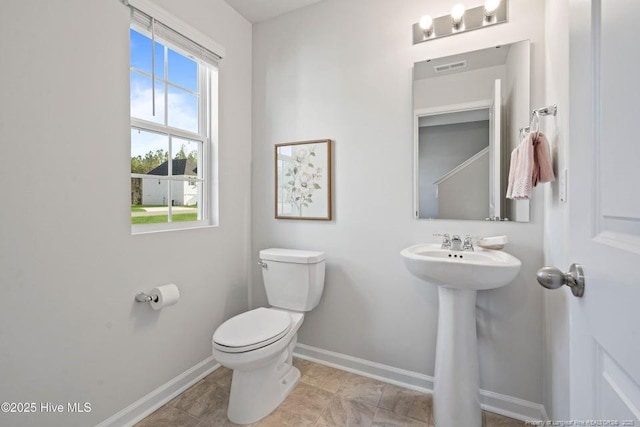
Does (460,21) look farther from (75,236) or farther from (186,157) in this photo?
(75,236)

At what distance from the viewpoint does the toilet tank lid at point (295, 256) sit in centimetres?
188

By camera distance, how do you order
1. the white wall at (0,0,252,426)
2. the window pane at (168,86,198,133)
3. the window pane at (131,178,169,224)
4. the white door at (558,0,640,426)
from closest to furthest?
the white door at (558,0,640,426)
the white wall at (0,0,252,426)
the window pane at (131,178,169,224)
the window pane at (168,86,198,133)

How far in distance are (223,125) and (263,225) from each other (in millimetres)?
808

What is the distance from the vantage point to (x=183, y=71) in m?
1.93

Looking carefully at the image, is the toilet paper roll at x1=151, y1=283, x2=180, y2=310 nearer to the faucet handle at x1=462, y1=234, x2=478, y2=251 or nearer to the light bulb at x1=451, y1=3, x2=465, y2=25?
the faucet handle at x1=462, y1=234, x2=478, y2=251

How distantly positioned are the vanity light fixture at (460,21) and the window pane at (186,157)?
63.1 inches

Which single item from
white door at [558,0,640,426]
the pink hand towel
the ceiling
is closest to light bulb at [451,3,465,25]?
the pink hand towel

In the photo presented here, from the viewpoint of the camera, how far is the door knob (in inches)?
23.3

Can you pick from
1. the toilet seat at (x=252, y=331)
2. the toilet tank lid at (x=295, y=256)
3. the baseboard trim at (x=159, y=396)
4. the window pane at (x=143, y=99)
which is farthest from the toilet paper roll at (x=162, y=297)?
the window pane at (x=143, y=99)

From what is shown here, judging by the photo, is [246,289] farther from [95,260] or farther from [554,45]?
[554,45]

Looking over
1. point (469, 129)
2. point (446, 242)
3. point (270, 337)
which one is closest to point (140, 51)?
point (270, 337)

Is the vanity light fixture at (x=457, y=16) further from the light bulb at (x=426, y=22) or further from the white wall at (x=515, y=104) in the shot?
the white wall at (x=515, y=104)

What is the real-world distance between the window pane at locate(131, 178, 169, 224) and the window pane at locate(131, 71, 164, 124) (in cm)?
37

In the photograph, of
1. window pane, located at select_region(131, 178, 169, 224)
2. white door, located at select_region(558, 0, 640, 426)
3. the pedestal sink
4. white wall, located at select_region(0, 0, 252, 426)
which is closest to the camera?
white door, located at select_region(558, 0, 640, 426)
